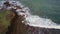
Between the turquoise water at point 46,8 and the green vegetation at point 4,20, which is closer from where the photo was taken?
the green vegetation at point 4,20

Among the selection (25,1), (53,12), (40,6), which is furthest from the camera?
(25,1)

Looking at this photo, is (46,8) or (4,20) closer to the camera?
(4,20)

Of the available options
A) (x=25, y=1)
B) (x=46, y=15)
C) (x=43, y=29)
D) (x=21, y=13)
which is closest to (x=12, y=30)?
(x=21, y=13)

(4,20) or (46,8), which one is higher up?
(4,20)

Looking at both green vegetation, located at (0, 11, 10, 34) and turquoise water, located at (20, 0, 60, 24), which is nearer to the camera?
green vegetation, located at (0, 11, 10, 34)

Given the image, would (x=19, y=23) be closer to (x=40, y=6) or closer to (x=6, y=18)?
(x=6, y=18)

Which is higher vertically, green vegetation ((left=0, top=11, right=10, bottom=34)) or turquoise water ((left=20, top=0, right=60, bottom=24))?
green vegetation ((left=0, top=11, right=10, bottom=34))

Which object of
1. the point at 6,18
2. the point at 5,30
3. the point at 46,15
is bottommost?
the point at 46,15

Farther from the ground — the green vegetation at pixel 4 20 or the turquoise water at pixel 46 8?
the green vegetation at pixel 4 20
